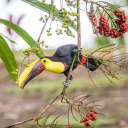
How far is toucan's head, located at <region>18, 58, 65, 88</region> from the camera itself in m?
0.54

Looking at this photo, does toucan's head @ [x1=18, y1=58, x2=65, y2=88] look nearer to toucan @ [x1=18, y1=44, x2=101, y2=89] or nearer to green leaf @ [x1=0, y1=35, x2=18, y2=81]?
toucan @ [x1=18, y1=44, x2=101, y2=89]

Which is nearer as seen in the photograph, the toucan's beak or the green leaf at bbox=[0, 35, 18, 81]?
the toucan's beak

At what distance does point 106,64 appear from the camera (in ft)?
1.80

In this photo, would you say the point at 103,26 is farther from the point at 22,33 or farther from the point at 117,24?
the point at 22,33

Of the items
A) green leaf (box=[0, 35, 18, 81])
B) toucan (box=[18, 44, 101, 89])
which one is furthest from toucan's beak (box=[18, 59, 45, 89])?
green leaf (box=[0, 35, 18, 81])

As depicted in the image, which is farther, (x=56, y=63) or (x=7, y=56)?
(x=7, y=56)

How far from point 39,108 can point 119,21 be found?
8.06 feet

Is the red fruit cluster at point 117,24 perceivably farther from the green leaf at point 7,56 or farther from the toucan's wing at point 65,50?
the green leaf at point 7,56

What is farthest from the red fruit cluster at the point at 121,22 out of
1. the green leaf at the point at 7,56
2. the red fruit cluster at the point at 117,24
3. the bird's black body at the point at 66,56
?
the green leaf at the point at 7,56

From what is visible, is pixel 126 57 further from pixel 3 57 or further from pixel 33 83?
pixel 33 83

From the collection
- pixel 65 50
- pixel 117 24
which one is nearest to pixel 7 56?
pixel 65 50

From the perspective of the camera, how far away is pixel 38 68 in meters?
0.54

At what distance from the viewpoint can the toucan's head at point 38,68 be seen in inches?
21.1

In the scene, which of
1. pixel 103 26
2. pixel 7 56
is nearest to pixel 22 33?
pixel 7 56
